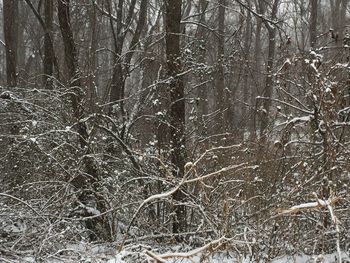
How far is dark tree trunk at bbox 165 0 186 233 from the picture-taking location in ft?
19.6

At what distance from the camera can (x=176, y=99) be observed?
21.6ft

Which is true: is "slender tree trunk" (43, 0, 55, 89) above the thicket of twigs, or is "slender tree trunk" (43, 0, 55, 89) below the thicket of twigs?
above

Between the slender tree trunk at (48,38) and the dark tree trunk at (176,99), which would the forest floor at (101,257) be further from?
the slender tree trunk at (48,38)

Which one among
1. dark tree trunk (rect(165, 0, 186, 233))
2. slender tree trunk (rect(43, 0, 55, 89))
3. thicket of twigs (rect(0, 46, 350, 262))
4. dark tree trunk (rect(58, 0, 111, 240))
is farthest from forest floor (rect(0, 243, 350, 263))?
slender tree trunk (rect(43, 0, 55, 89))

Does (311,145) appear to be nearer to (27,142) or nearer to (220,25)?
(27,142)

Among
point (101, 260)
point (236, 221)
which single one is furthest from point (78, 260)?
point (236, 221)

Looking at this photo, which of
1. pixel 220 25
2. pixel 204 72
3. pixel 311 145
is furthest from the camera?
pixel 220 25

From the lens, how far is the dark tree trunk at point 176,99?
5.98 m

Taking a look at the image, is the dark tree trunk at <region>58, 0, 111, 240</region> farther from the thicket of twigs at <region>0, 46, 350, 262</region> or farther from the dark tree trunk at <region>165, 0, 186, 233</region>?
the dark tree trunk at <region>165, 0, 186, 233</region>

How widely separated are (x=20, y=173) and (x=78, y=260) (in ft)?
7.59

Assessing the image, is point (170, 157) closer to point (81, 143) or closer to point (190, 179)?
point (81, 143)

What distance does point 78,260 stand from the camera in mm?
4383

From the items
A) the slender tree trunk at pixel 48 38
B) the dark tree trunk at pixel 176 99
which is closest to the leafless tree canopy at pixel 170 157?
the dark tree trunk at pixel 176 99

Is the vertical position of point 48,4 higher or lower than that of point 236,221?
higher
